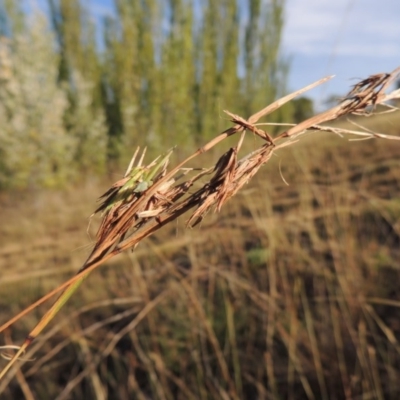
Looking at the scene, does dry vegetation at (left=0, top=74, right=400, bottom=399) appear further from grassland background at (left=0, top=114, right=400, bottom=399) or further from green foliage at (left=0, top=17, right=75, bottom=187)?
green foliage at (left=0, top=17, right=75, bottom=187)

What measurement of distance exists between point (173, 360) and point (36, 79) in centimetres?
969

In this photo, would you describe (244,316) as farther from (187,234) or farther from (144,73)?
(144,73)

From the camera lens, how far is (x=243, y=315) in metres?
2.45

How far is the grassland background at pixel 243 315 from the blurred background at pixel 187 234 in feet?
0.04

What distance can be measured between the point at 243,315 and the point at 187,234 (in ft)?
1.47

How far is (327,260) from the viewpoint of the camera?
9.84 feet

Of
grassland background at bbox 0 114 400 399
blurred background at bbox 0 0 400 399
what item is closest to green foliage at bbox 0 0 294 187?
blurred background at bbox 0 0 400 399

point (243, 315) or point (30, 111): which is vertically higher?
point (30, 111)

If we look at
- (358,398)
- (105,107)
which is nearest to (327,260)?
(358,398)

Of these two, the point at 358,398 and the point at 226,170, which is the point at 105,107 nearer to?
the point at 358,398

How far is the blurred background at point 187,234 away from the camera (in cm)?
201

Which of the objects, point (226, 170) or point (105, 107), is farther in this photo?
point (105, 107)

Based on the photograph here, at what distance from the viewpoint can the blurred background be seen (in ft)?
6.59

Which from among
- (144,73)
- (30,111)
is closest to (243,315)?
(30,111)
